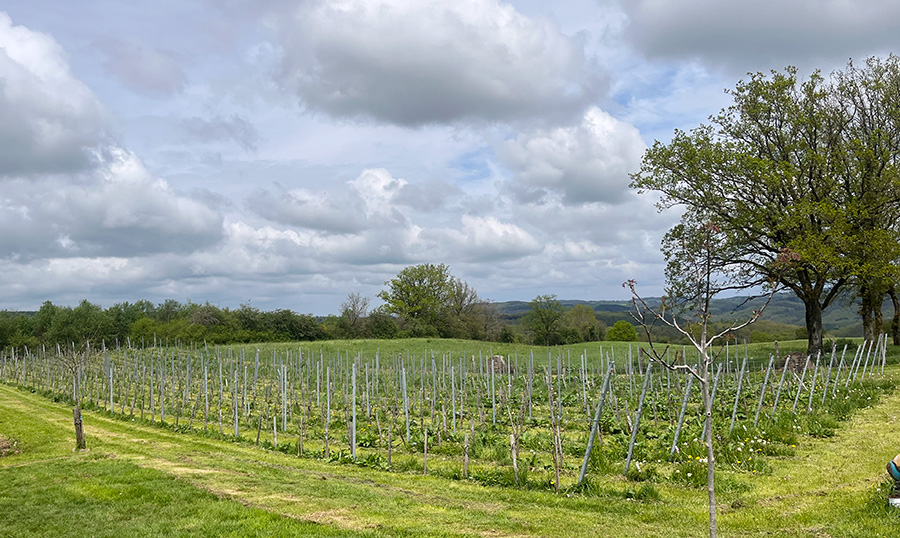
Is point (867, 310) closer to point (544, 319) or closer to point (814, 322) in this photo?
point (814, 322)

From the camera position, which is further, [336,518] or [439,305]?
[439,305]

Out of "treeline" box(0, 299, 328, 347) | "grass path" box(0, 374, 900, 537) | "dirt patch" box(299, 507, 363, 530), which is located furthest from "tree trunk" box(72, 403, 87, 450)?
"treeline" box(0, 299, 328, 347)

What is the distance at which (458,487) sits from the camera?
956 cm

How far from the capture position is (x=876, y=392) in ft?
53.1

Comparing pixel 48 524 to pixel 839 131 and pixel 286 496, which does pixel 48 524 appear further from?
pixel 839 131

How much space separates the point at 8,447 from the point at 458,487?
12.5 m

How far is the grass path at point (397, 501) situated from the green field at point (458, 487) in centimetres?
3

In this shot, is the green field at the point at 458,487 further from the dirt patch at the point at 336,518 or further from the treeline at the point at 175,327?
the treeline at the point at 175,327

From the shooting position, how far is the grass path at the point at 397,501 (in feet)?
23.3

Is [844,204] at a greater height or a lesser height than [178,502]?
greater

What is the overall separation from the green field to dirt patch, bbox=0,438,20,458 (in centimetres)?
7

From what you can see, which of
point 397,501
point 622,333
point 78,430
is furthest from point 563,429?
point 622,333

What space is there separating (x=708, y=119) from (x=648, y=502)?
23.0m

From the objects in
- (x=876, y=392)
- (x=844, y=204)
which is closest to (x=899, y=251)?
(x=844, y=204)
